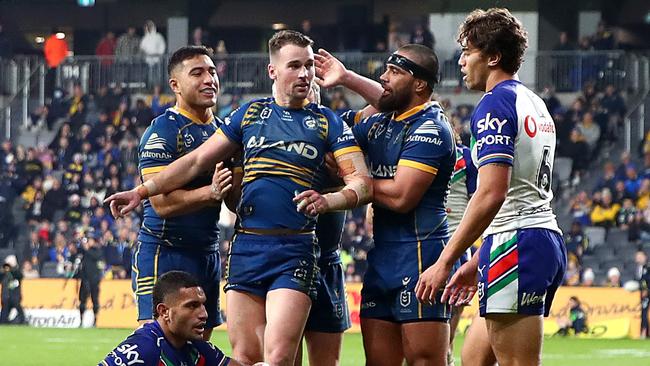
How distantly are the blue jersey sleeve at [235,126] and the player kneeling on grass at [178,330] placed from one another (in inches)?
38.6

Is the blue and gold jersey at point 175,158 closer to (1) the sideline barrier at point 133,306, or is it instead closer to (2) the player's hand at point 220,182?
(2) the player's hand at point 220,182

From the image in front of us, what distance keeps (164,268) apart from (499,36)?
2938mm

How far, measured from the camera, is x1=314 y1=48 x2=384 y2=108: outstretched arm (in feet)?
24.7

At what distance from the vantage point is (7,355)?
52.5 feet

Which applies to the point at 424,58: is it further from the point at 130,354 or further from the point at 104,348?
the point at 104,348

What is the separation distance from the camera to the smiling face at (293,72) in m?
7.15

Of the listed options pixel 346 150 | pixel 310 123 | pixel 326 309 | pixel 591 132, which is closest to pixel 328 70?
pixel 310 123

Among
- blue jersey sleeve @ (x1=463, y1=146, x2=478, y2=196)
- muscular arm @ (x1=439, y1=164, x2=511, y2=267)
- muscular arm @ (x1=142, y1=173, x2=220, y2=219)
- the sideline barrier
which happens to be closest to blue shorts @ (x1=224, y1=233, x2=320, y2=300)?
muscular arm @ (x1=142, y1=173, x2=220, y2=219)

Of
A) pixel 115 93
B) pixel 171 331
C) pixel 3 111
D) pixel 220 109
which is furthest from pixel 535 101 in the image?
pixel 3 111

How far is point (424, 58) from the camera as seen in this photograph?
283 inches

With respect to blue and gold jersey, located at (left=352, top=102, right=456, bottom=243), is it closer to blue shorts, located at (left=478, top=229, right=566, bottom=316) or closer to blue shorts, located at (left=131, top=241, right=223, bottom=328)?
blue shorts, located at (left=478, top=229, right=566, bottom=316)

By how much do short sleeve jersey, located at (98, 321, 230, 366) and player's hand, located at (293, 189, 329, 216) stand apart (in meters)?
0.89

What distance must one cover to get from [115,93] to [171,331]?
23.7m

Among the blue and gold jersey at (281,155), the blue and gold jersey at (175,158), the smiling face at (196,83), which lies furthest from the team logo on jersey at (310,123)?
the smiling face at (196,83)
